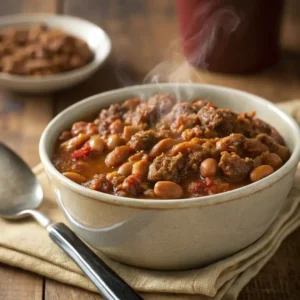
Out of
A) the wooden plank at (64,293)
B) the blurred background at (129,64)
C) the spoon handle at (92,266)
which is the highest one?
the spoon handle at (92,266)

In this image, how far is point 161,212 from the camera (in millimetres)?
1752

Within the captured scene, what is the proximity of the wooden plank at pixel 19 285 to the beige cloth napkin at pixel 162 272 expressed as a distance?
0.03 meters

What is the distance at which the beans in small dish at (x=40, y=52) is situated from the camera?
10.4 feet

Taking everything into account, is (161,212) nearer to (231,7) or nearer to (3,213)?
(3,213)

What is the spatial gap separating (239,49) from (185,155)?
1.45 metres

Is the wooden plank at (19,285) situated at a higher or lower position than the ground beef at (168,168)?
lower

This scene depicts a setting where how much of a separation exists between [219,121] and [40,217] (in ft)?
2.07

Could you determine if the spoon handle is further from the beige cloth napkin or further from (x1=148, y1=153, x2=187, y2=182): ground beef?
(x1=148, y1=153, x2=187, y2=182): ground beef

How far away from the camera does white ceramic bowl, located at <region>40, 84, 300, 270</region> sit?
1.76 m

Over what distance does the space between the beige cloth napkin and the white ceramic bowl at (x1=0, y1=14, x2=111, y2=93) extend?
3.23 feet

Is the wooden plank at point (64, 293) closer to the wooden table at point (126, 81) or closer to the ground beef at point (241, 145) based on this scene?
the wooden table at point (126, 81)

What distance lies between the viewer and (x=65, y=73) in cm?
317

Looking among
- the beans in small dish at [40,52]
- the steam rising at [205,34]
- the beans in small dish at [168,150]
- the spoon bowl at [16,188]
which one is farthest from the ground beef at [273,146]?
the beans in small dish at [40,52]

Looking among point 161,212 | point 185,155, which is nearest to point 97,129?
point 185,155
